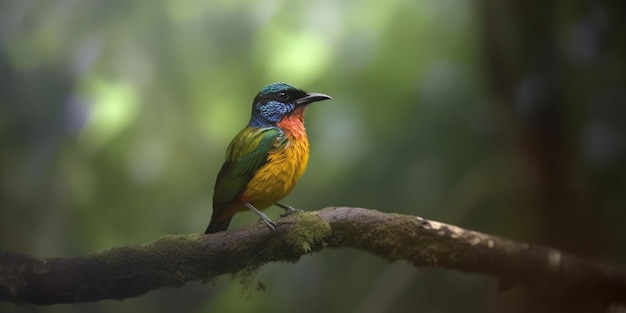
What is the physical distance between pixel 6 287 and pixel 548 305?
140 centimetres

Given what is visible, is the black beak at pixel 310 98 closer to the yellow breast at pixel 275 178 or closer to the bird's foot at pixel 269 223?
the yellow breast at pixel 275 178

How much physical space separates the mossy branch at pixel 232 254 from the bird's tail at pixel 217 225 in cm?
2

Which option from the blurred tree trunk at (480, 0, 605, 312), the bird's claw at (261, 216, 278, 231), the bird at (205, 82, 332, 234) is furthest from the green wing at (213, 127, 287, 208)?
the blurred tree trunk at (480, 0, 605, 312)

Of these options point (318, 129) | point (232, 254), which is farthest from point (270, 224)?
point (318, 129)

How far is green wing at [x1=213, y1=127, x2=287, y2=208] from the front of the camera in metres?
1.68

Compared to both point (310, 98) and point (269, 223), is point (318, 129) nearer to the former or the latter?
point (310, 98)

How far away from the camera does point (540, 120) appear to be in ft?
6.32

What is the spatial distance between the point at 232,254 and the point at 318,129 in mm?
394

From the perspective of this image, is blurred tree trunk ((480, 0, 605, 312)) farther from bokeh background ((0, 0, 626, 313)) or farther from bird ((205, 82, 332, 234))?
bird ((205, 82, 332, 234))

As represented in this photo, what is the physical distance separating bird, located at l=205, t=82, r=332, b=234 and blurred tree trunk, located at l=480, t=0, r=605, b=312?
1.87 ft

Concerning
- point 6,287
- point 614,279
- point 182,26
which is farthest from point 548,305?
point 6,287

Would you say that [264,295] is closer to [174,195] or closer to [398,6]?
[174,195]

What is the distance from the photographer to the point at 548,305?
1.88 meters

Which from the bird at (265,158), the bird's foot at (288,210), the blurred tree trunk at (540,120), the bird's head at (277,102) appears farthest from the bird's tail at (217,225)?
the blurred tree trunk at (540,120)
